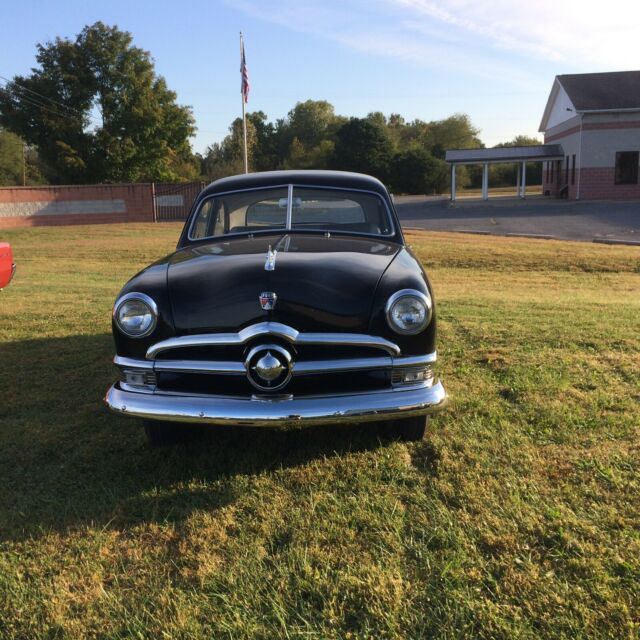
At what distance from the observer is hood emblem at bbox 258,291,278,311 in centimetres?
291

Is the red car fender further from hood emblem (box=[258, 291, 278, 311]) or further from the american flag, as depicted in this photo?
the american flag

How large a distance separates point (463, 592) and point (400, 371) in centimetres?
112

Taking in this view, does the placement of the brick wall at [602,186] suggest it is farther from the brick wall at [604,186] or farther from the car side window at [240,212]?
the car side window at [240,212]

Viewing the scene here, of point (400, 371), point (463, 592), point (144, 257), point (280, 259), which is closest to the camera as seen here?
point (463, 592)

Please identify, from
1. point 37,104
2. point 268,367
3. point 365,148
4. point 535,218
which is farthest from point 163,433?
point 365,148

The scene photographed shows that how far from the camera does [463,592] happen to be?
2.14 m

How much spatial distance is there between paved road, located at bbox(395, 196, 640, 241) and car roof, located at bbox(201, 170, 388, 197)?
15295 mm

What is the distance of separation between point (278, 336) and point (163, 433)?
3.36 ft

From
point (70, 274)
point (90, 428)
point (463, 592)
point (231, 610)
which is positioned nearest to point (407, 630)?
point (463, 592)

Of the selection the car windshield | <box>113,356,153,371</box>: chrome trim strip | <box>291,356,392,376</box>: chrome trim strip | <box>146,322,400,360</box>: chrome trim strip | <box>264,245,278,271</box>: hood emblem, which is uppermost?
the car windshield

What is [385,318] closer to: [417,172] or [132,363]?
[132,363]

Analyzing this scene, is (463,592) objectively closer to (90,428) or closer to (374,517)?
(374,517)

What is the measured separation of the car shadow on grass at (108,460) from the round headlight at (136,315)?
77 centimetres

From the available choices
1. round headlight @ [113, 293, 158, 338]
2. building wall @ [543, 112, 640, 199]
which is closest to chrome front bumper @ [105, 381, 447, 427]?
round headlight @ [113, 293, 158, 338]
